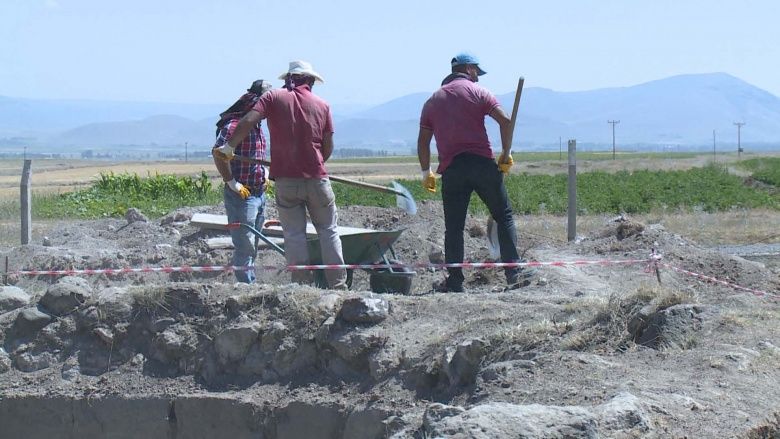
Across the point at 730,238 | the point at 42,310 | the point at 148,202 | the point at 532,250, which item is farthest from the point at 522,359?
the point at 148,202

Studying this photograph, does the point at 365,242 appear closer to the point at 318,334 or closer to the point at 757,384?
the point at 318,334

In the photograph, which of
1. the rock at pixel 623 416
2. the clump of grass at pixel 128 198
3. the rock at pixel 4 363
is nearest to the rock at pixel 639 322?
the rock at pixel 623 416

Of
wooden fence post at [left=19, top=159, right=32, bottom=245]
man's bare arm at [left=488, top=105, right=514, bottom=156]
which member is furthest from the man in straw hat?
wooden fence post at [left=19, top=159, right=32, bottom=245]

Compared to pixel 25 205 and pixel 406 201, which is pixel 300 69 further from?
pixel 25 205

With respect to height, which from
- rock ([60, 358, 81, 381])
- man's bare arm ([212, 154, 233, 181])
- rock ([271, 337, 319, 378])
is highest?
man's bare arm ([212, 154, 233, 181])

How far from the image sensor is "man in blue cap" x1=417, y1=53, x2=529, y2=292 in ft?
30.4

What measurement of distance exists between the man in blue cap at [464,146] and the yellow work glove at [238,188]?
1.51m

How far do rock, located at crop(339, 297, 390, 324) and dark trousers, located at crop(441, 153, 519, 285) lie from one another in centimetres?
178

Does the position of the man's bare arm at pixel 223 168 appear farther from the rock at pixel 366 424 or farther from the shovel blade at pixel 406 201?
the rock at pixel 366 424

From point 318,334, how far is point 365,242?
2.03 meters

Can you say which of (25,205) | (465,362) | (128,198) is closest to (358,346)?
(465,362)

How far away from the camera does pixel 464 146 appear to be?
Answer: 9281mm

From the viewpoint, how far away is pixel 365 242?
966 centimetres

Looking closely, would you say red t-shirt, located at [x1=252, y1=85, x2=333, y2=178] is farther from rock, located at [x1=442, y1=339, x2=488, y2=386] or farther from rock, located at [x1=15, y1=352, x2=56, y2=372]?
rock, located at [x1=442, y1=339, x2=488, y2=386]
